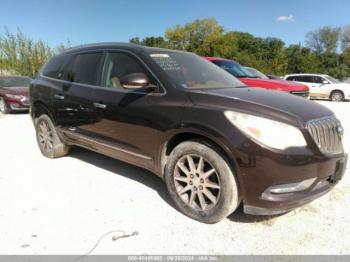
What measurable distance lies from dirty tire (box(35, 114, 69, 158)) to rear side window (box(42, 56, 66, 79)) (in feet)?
2.31

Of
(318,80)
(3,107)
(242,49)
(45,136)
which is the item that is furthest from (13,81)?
(242,49)

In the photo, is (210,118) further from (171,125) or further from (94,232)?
(94,232)

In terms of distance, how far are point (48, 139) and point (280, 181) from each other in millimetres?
4053

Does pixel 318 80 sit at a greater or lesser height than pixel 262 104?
lesser

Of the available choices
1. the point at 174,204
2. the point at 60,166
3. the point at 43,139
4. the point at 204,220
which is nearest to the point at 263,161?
the point at 204,220

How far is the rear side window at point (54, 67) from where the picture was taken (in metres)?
5.16

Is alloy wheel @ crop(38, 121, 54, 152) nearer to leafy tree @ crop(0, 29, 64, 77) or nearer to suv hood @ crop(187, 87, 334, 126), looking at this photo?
suv hood @ crop(187, 87, 334, 126)

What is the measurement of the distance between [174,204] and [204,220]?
0.54m

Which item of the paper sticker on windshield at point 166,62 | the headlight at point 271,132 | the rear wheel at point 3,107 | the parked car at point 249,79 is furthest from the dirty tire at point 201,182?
the rear wheel at point 3,107

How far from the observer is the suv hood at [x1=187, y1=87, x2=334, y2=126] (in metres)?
2.86

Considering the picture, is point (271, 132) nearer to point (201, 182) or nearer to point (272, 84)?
point (201, 182)

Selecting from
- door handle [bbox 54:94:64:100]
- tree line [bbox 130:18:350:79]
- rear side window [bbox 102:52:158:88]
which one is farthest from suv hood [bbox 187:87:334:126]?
tree line [bbox 130:18:350:79]

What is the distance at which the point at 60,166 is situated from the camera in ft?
16.4

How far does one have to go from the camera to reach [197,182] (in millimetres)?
3193
